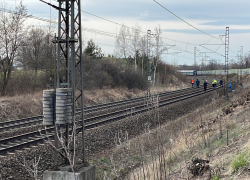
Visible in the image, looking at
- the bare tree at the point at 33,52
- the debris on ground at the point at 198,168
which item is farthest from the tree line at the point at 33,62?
the debris on ground at the point at 198,168

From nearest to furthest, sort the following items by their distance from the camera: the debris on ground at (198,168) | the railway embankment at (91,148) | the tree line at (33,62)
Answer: the debris on ground at (198,168)
the railway embankment at (91,148)
the tree line at (33,62)

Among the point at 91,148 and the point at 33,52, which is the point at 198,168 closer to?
the point at 91,148

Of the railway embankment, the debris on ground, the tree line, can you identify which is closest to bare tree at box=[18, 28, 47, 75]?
the tree line

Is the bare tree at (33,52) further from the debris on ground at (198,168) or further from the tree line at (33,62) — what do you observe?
the debris on ground at (198,168)

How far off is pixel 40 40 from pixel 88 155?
25785 millimetres

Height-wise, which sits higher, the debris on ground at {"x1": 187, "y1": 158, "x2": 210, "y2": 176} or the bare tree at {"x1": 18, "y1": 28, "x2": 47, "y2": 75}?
the bare tree at {"x1": 18, "y1": 28, "x2": 47, "y2": 75}

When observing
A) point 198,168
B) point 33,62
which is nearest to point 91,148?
point 198,168

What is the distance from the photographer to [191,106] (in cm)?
2677

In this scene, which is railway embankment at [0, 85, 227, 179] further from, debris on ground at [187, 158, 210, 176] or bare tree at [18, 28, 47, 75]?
bare tree at [18, 28, 47, 75]

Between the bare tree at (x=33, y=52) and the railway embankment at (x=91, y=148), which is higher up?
the bare tree at (x=33, y=52)

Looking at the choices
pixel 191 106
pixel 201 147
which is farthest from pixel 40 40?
pixel 201 147

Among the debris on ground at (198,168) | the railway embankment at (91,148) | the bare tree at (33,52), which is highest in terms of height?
the bare tree at (33,52)

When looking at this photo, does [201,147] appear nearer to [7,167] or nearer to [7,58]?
[7,167]

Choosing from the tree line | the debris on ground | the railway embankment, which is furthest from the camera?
the tree line
